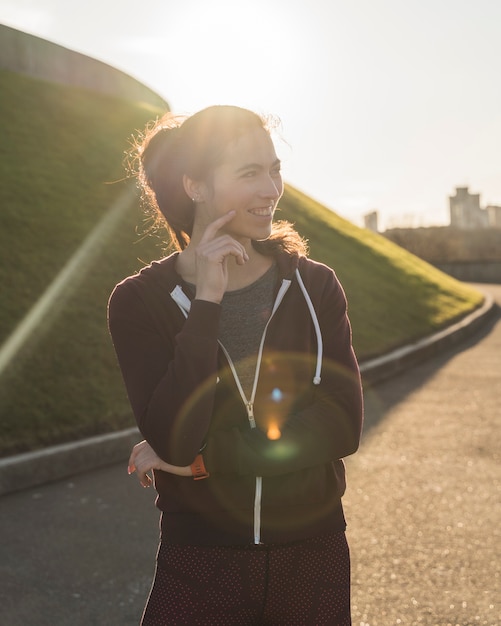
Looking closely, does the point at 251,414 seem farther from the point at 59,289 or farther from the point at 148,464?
the point at 59,289

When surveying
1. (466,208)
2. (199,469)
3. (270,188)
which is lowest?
(466,208)

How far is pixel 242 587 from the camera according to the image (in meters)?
1.88

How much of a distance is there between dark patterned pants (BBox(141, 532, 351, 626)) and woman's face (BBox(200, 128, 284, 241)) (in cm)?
75

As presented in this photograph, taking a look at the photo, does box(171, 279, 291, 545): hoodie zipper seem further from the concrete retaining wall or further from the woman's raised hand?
the concrete retaining wall

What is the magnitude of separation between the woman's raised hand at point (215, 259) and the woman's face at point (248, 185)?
4cm

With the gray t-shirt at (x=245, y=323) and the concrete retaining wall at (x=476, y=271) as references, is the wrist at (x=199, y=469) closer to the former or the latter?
the gray t-shirt at (x=245, y=323)

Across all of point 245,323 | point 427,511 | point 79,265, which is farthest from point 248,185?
point 79,265

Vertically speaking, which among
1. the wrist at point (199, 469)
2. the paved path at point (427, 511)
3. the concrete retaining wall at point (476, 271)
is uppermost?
the wrist at point (199, 469)

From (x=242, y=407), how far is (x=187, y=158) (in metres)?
0.62

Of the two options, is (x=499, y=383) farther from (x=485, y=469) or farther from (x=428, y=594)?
(x=428, y=594)

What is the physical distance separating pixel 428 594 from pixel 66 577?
1886 millimetres

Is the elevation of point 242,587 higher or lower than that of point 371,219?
higher

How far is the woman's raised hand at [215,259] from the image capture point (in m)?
1.88

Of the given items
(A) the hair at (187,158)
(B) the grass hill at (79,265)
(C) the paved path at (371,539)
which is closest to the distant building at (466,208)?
(B) the grass hill at (79,265)
